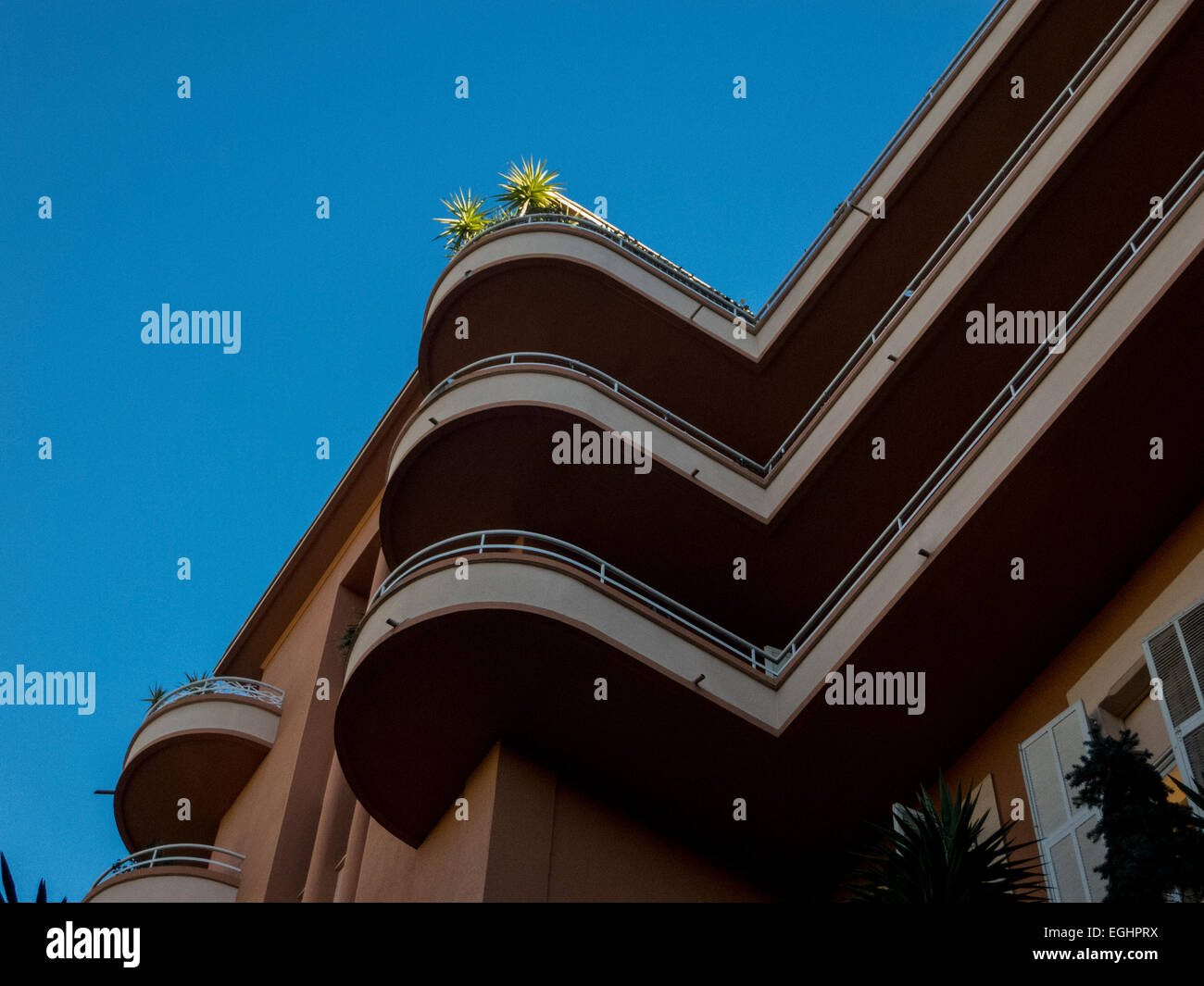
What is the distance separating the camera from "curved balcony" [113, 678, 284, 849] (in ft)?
75.9

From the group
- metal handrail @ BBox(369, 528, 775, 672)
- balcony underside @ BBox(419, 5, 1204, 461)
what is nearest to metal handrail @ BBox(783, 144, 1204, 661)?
metal handrail @ BBox(369, 528, 775, 672)

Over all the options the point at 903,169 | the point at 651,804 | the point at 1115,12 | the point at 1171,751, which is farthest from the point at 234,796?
the point at 1115,12

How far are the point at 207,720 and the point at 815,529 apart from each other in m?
12.1

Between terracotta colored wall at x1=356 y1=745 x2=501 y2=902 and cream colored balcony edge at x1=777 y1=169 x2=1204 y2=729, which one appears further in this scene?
terracotta colored wall at x1=356 y1=745 x2=501 y2=902

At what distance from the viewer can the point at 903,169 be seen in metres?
18.8

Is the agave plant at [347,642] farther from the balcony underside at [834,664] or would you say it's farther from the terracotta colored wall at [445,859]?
the balcony underside at [834,664]

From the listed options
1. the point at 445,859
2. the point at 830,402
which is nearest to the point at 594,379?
the point at 830,402

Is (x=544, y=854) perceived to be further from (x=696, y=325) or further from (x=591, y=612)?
(x=696, y=325)

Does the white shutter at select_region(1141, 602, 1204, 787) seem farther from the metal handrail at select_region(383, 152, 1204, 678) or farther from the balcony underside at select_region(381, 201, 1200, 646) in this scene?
the balcony underside at select_region(381, 201, 1200, 646)

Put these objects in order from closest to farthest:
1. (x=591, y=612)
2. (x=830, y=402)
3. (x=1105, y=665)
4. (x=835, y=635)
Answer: (x=1105, y=665) → (x=835, y=635) → (x=591, y=612) → (x=830, y=402)

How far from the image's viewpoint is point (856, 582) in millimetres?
14492
